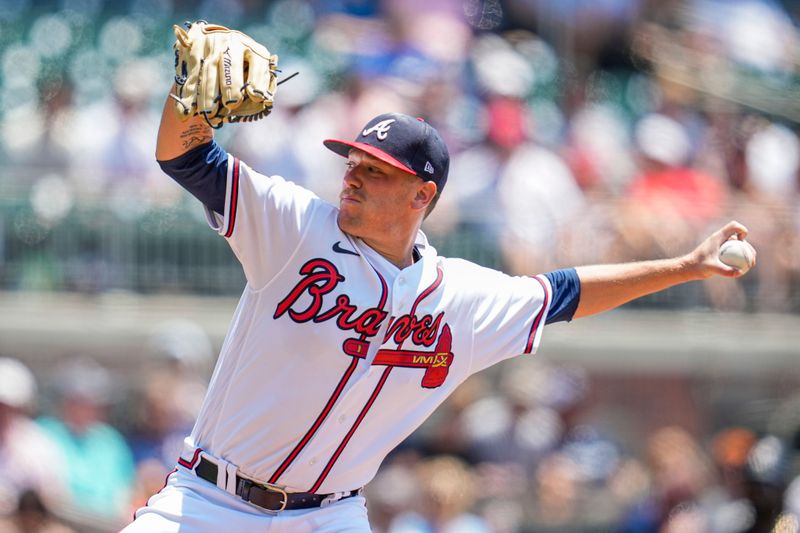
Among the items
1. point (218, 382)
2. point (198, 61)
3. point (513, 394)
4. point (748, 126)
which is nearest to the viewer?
point (198, 61)

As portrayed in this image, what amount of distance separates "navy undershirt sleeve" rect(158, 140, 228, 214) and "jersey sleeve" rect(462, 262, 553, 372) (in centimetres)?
87

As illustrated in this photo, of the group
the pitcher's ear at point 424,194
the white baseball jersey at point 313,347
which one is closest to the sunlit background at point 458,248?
the white baseball jersey at point 313,347

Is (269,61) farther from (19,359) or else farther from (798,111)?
(798,111)

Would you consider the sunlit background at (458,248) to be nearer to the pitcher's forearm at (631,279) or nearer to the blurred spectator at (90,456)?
the blurred spectator at (90,456)

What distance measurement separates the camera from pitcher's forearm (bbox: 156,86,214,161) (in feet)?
11.3

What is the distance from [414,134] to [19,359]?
5317 mm

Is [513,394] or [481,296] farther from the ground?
[481,296]

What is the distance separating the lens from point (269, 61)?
3533 mm

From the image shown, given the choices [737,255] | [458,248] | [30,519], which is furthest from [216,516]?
[458,248]

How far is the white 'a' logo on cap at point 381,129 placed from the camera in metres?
3.82

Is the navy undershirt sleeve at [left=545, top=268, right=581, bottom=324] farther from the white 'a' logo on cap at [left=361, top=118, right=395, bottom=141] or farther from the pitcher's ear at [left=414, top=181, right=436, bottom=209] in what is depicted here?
the white 'a' logo on cap at [left=361, top=118, right=395, bottom=141]

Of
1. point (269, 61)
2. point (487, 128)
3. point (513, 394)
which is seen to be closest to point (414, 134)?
point (269, 61)

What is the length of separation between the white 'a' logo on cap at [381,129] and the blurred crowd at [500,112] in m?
4.52

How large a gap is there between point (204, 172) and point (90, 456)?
440 centimetres
